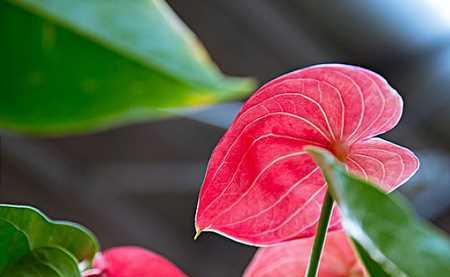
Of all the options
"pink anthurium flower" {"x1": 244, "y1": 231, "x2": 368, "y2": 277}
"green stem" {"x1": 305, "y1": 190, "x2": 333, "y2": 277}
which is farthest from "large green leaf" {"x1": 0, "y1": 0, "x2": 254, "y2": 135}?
"green stem" {"x1": 305, "y1": 190, "x2": 333, "y2": 277}

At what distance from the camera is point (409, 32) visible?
6.66ft

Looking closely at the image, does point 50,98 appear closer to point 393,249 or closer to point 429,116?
point 393,249

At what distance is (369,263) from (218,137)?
227 cm

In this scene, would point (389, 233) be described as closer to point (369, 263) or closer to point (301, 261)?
point (369, 263)

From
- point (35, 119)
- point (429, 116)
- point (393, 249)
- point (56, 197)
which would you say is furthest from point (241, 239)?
point (56, 197)

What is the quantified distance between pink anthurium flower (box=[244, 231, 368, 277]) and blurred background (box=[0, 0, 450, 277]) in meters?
1.52

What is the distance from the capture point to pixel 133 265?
43 cm

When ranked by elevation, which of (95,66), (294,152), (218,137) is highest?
(294,152)

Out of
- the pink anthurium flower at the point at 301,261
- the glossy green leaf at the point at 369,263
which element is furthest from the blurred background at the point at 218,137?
the glossy green leaf at the point at 369,263

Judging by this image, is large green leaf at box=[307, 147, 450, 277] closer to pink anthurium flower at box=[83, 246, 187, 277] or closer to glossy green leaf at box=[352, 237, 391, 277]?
glossy green leaf at box=[352, 237, 391, 277]

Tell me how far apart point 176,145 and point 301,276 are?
2.12 metres

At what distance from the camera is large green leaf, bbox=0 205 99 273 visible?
1.07 feet

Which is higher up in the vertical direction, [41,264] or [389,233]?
[389,233]

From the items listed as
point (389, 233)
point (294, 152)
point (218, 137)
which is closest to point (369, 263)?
point (389, 233)
